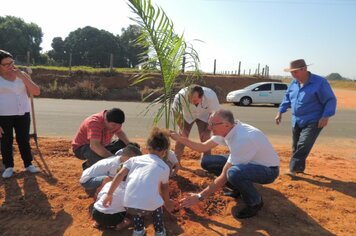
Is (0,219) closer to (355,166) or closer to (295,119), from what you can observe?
(295,119)

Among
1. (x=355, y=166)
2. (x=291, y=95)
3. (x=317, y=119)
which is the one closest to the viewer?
(x=317, y=119)

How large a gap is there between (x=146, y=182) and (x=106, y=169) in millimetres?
950

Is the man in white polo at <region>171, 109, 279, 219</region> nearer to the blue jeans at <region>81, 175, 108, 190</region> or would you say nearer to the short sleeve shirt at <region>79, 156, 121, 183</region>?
the short sleeve shirt at <region>79, 156, 121, 183</region>

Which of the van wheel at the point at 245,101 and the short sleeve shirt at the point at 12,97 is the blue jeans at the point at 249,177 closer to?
the short sleeve shirt at the point at 12,97

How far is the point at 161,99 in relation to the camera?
4.92m

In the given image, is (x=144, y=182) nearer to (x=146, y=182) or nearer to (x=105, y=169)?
(x=146, y=182)

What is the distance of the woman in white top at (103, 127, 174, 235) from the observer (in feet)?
11.0

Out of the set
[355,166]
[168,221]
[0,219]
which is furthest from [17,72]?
[355,166]

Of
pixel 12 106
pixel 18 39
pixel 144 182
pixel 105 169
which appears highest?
pixel 18 39

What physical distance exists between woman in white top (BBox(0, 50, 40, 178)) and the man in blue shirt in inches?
156

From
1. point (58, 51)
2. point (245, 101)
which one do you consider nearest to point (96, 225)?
point (245, 101)

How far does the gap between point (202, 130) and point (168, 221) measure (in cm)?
229

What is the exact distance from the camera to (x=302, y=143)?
5.64 metres

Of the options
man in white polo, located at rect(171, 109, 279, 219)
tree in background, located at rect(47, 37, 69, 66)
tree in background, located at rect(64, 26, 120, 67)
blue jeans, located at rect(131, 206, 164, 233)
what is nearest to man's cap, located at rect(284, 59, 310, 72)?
man in white polo, located at rect(171, 109, 279, 219)
